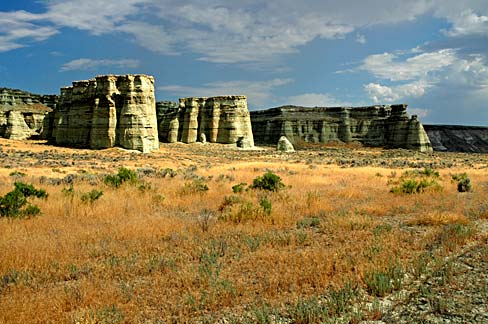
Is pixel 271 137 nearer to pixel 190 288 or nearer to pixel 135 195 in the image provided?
pixel 135 195

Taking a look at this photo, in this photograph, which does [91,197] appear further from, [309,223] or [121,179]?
[309,223]

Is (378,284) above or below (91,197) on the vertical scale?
below

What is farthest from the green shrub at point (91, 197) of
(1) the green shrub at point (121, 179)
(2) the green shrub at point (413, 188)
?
(2) the green shrub at point (413, 188)

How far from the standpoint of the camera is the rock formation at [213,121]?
238 feet

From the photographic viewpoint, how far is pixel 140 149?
47500mm

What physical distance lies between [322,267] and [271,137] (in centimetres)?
9482

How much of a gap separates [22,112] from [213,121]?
37.0 m

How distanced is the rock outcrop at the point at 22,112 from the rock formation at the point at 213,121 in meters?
25.2

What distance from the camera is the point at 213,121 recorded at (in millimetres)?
73312

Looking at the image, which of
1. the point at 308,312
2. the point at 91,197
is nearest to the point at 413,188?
the point at 308,312

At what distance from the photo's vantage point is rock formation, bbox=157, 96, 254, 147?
72.4m

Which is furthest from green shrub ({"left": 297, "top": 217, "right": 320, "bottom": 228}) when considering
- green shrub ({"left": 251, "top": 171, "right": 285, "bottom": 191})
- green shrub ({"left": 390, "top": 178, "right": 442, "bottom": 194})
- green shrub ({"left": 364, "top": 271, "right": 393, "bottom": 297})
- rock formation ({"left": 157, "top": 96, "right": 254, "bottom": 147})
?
rock formation ({"left": 157, "top": 96, "right": 254, "bottom": 147})

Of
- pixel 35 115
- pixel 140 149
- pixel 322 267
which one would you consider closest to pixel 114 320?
pixel 322 267

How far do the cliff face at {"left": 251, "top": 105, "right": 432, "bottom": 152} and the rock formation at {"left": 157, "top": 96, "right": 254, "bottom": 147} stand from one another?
25510 millimetres
